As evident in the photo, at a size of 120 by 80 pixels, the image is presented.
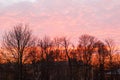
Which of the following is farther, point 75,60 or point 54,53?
point 75,60

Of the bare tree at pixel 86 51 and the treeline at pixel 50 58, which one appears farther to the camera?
the bare tree at pixel 86 51

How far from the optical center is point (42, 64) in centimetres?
6291

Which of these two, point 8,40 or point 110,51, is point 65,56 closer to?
point 110,51

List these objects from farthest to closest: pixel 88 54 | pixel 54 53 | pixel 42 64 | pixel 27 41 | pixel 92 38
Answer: pixel 92 38 → pixel 88 54 → pixel 54 53 → pixel 42 64 → pixel 27 41

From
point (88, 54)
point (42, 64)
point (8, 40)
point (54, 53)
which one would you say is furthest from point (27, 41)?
point (88, 54)

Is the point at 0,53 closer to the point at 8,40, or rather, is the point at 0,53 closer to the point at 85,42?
the point at 8,40

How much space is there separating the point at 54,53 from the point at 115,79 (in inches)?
1004

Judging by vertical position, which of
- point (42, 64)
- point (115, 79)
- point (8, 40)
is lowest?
point (115, 79)

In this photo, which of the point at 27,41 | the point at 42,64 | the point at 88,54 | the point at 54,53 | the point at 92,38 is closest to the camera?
the point at 27,41

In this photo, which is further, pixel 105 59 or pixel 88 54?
pixel 105 59

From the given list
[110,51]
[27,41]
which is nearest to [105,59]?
[110,51]

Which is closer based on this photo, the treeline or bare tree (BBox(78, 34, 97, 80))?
the treeline

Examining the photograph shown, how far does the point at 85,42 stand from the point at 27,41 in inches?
1582

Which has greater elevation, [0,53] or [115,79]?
[0,53]
